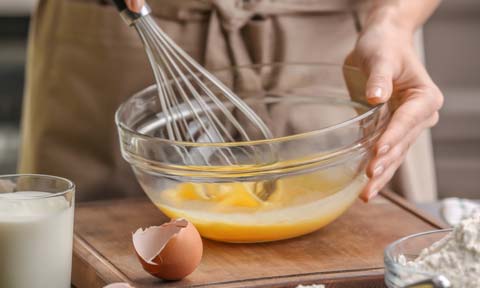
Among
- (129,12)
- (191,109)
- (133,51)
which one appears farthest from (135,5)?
(133,51)

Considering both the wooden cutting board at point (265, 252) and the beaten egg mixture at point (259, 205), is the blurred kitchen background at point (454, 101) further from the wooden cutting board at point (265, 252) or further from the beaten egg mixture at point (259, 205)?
the beaten egg mixture at point (259, 205)

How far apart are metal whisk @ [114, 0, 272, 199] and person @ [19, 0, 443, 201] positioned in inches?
5.5

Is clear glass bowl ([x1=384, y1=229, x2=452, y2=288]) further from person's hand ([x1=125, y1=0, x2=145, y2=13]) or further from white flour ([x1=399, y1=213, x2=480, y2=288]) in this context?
person's hand ([x1=125, y1=0, x2=145, y2=13])

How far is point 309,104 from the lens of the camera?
1.36 metres

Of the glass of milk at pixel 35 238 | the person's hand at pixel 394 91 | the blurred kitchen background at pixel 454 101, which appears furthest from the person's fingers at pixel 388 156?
the blurred kitchen background at pixel 454 101

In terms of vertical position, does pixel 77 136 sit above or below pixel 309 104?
below

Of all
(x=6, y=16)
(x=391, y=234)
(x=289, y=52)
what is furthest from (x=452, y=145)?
(x=391, y=234)

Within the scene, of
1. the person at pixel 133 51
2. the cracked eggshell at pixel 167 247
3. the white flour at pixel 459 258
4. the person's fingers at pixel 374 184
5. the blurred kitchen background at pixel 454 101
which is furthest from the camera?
the blurred kitchen background at pixel 454 101

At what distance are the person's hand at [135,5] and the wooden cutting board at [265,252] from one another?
288 millimetres

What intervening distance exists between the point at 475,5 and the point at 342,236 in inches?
75.8

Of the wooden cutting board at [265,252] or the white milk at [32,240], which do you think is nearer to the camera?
the white milk at [32,240]

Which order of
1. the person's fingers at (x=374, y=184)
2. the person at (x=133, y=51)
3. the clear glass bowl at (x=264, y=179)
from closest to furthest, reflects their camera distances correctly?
the clear glass bowl at (x=264, y=179)
the person's fingers at (x=374, y=184)
the person at (x=133, y=51)

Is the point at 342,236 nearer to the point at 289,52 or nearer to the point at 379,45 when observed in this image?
the point at 379,45

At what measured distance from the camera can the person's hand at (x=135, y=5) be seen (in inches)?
43.0
